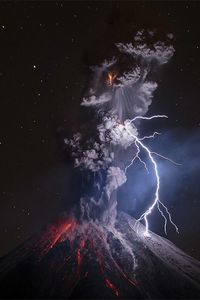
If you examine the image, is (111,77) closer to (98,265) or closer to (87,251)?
(87,251)

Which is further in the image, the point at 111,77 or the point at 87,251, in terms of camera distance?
the point at 87,251

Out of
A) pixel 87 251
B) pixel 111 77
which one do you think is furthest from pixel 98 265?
pixel 111 77

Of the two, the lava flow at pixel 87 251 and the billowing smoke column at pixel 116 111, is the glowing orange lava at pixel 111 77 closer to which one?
the billowing smoke column at pixel 116 111

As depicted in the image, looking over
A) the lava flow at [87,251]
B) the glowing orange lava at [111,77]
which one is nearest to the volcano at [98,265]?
the lava flow at [87,251]

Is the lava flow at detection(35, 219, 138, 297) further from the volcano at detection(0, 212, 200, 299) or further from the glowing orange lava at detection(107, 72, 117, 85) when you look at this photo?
the glowing orange lava at detection(107, 72, 117, 85)

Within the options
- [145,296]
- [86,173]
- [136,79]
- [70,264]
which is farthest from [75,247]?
[136,79]

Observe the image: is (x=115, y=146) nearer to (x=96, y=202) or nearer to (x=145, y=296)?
(x=96, y=202)

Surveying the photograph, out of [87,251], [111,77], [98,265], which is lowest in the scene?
[98,265]
